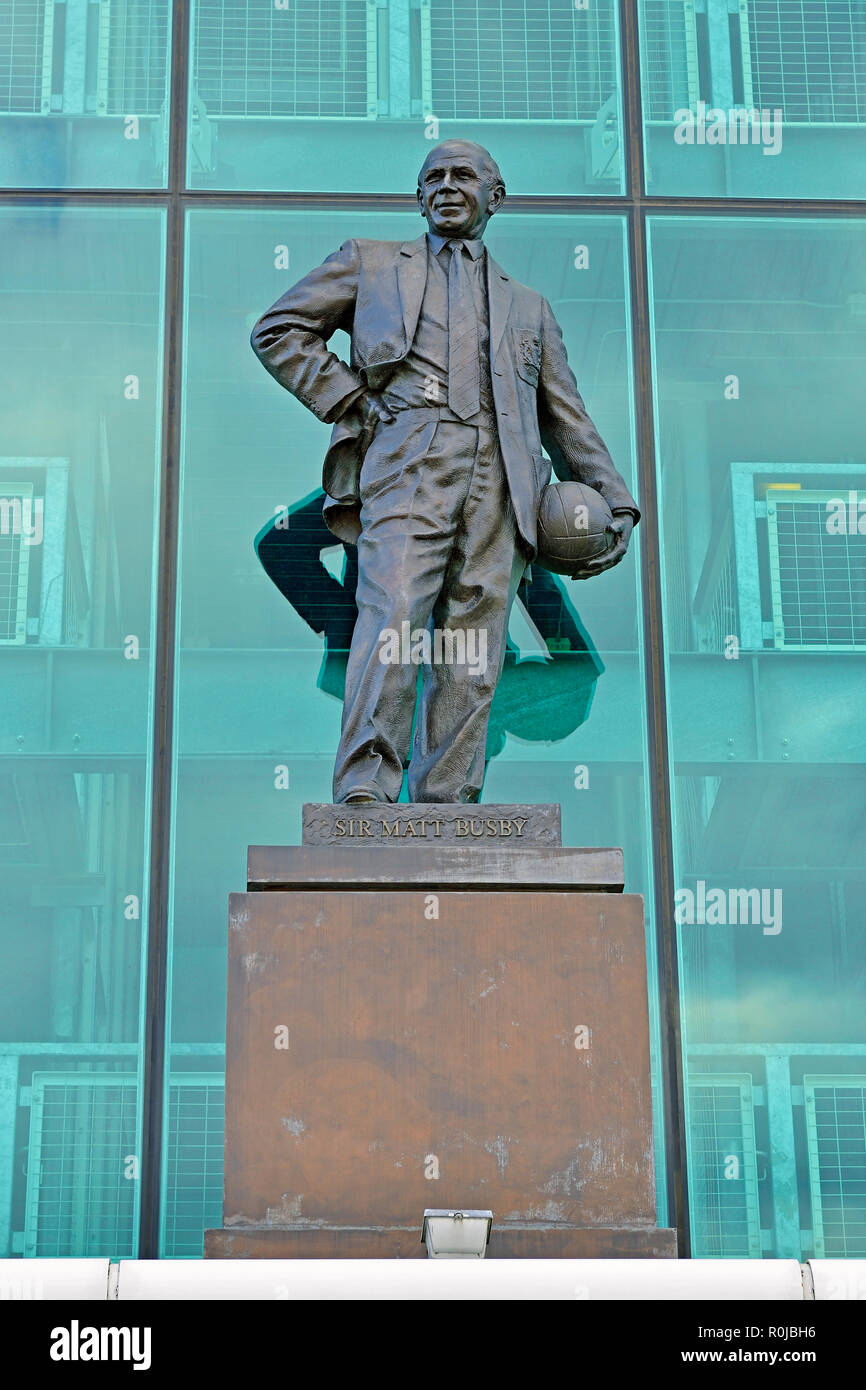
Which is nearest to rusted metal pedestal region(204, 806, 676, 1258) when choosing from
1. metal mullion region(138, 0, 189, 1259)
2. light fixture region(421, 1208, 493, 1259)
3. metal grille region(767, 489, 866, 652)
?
light fixture region(421, 1208, 493, 1259)

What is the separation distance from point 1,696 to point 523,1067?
3647mm

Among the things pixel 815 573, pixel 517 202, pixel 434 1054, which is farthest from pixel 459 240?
pixel 434 1054

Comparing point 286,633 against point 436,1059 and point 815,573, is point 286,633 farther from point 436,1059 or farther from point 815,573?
point 436,1059

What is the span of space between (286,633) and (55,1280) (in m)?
4.48

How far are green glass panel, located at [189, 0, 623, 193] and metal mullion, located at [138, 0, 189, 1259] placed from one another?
0.32ft

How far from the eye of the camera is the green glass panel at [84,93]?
10.8 metres

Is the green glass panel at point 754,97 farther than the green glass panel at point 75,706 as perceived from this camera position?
Yes

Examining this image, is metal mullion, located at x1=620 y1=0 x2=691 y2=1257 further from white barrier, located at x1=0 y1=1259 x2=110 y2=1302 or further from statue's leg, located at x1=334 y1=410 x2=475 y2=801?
white barrier, located at x1=0 y1=1259 x2=110 y2=1302

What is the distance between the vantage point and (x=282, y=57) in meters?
11.1

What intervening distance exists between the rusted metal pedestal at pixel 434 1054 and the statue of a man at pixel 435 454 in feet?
1.91

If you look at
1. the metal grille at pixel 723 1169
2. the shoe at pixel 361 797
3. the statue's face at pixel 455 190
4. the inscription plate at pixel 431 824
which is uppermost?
the statue's face at pixel 455 190

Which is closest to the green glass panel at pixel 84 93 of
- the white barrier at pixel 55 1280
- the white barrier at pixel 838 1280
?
the white barrier at pixel 55 1280

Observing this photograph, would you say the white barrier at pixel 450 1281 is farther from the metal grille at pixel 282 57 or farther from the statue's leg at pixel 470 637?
the metal grille at pixel 282 57

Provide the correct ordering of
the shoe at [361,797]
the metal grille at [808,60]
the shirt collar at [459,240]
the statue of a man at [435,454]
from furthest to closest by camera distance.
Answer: the metal grille at [808,60] < the shirt collar at [459,240] < the statue of a man at [435,454] < the shoe at [361,797]
